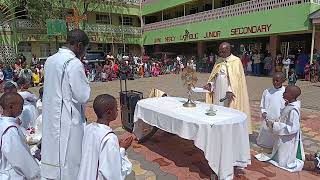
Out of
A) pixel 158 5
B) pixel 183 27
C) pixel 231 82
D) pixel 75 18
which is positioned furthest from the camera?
pixel 158 5

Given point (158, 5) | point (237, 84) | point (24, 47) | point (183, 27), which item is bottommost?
point (237, 84)

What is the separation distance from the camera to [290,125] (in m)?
4.66

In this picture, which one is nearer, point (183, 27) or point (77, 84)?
point (77, 84)

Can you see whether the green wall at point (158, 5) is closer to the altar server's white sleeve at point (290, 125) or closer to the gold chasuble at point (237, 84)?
the gold chasuble at point (237, 84)

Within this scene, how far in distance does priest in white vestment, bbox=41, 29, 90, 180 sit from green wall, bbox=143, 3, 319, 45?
1644cm

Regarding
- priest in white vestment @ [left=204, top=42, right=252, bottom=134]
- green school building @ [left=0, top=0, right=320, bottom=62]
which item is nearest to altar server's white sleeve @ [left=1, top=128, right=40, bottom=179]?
priest in white vestment @ [left=204, top=42, right=252, bottom=134]

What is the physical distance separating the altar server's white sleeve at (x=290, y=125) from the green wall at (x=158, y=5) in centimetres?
2375

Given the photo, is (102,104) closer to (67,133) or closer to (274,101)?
(67,133)

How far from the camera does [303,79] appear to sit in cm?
1792

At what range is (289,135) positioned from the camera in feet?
15.6

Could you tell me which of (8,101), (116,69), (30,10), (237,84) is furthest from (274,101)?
(30,10)

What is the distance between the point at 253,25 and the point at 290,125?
16.6m

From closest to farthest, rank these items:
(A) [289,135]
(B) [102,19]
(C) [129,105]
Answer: (A) [289,135] < (C) [129,105] < (B) [102,19]

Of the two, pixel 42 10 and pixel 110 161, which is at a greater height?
pixel 42 10
